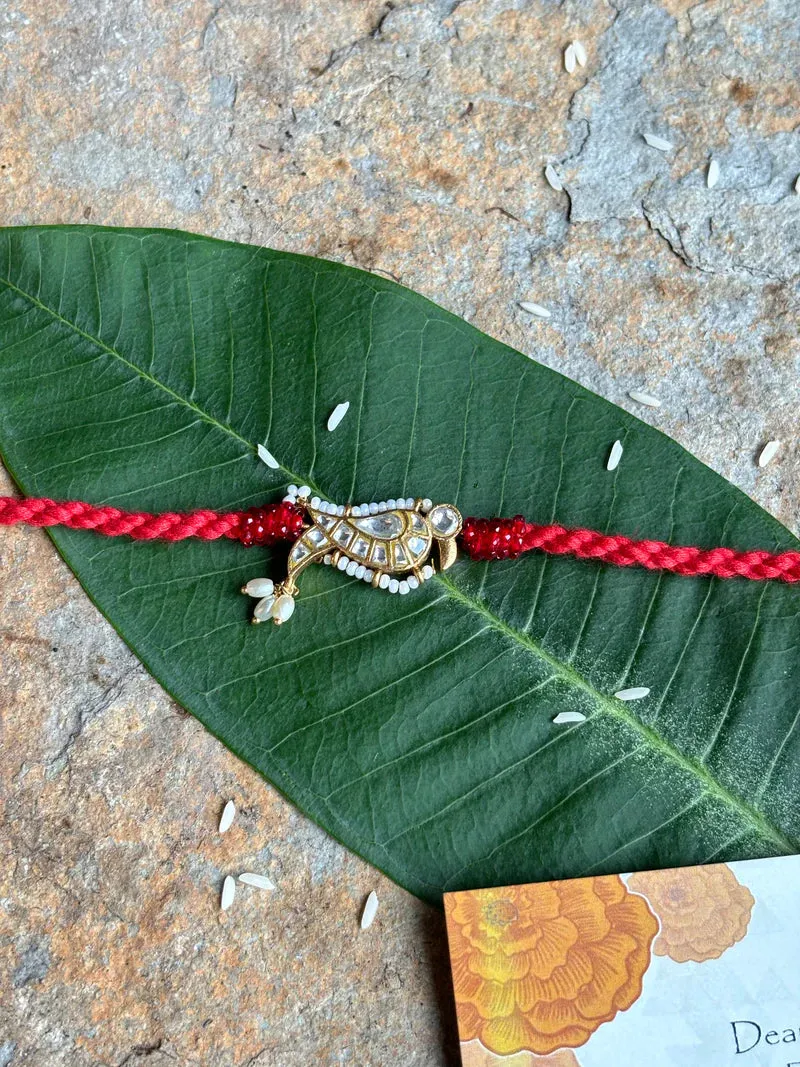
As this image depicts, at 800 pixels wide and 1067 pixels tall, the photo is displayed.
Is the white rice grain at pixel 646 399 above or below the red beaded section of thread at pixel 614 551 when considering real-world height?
above

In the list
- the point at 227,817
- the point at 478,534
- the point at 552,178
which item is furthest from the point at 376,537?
the point at 552,178

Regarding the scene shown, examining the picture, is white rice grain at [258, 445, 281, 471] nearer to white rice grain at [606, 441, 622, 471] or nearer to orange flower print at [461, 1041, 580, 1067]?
white rice grain at [606, 441, 622, 471]

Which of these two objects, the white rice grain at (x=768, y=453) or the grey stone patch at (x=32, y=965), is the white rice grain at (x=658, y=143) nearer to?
the white rice grain at (x=768, y=453)

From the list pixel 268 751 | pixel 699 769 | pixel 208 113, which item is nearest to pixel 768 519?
pixel 699 769

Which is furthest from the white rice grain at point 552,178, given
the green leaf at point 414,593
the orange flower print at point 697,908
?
the orange flower print at point 697,908

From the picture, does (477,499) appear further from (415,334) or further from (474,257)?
(474,257)

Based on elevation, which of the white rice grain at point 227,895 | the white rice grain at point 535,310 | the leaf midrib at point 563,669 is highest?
the white rice grain at point 535,310

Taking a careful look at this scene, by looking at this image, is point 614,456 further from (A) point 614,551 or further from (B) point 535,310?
(B) point 535,310
